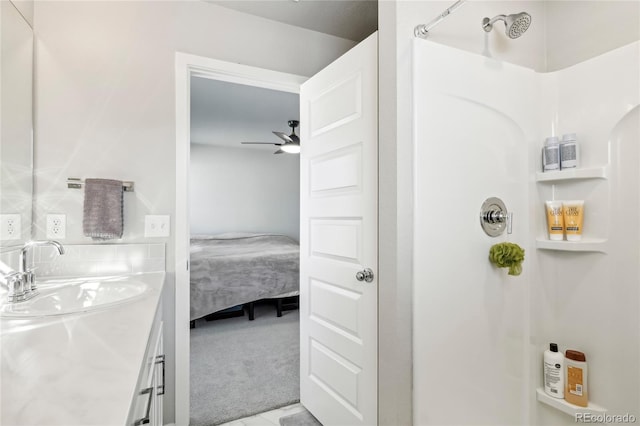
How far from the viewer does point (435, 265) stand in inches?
53.3

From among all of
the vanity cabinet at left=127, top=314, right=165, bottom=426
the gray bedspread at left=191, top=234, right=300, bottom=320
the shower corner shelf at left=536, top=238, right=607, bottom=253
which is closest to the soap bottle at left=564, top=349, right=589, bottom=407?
the shower corner shelf at left=536, top=238, right=607, bottom=253

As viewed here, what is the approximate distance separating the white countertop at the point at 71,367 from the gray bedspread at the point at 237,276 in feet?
8.45

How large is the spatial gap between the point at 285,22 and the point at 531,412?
102 inches

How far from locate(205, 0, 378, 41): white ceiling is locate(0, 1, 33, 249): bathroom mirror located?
3.17 feet

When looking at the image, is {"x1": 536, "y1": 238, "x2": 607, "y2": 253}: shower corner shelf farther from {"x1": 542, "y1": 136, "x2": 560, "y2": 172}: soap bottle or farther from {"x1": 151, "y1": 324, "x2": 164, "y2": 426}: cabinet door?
{"x1": 151, "y1": 324, "x2": 164, "y2": 426}: cabinet door

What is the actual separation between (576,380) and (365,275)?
3.44 ft

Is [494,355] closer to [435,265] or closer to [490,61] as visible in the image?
[435,265]

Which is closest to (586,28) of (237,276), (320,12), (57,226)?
(320,12)

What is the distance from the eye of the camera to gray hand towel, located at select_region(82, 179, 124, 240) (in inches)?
65.3

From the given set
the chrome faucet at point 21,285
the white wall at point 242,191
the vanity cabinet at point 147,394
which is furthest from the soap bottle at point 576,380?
the white wall at point 242,191

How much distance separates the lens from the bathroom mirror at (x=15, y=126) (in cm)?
136

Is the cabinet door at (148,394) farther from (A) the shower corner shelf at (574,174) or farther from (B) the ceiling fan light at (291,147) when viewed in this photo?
(B) the ceiling fan light at (291,147)

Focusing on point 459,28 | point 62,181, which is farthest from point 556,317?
point 62,181

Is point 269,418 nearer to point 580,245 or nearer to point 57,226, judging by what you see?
point 57,226
